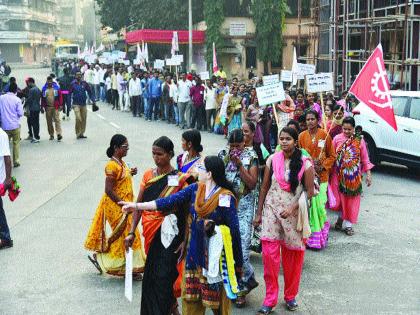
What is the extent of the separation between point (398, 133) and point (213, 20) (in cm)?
2419

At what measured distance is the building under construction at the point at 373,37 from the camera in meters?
18.0

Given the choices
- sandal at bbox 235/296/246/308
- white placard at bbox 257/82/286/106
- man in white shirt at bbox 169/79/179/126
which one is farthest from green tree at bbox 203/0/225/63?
sandal at bbox 235/296/246/308

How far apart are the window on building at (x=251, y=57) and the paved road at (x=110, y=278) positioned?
25.3 meters

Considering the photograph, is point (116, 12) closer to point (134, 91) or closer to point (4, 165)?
point (134, 91)

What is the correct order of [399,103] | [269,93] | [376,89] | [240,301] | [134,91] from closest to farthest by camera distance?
[240,301]
[376,89]
[269,93]
[399,103]
[134,91]

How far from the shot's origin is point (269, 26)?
113ft

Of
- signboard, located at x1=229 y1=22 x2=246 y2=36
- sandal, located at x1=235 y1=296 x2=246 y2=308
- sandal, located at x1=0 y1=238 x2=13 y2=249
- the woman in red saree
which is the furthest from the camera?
signboard, located at x1=229 y1=22 x2=246 y2=36

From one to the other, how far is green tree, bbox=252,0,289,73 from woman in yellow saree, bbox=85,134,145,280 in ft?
95.4

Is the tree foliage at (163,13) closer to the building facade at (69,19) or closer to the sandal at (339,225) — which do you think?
the sandal at (339,225)

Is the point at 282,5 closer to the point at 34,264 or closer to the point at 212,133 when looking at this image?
the point at 212,133

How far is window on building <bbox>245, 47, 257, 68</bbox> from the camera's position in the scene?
37188 millimetres

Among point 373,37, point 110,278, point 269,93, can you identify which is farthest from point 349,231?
point 373,37

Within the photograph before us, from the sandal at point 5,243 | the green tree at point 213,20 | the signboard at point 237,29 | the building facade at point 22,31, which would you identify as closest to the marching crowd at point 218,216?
the sandal at point 5,243

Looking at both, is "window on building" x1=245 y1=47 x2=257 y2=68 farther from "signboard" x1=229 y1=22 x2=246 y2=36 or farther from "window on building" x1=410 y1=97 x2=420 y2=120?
"window on building" x1=410 y1=97 x2=420 y2=120
